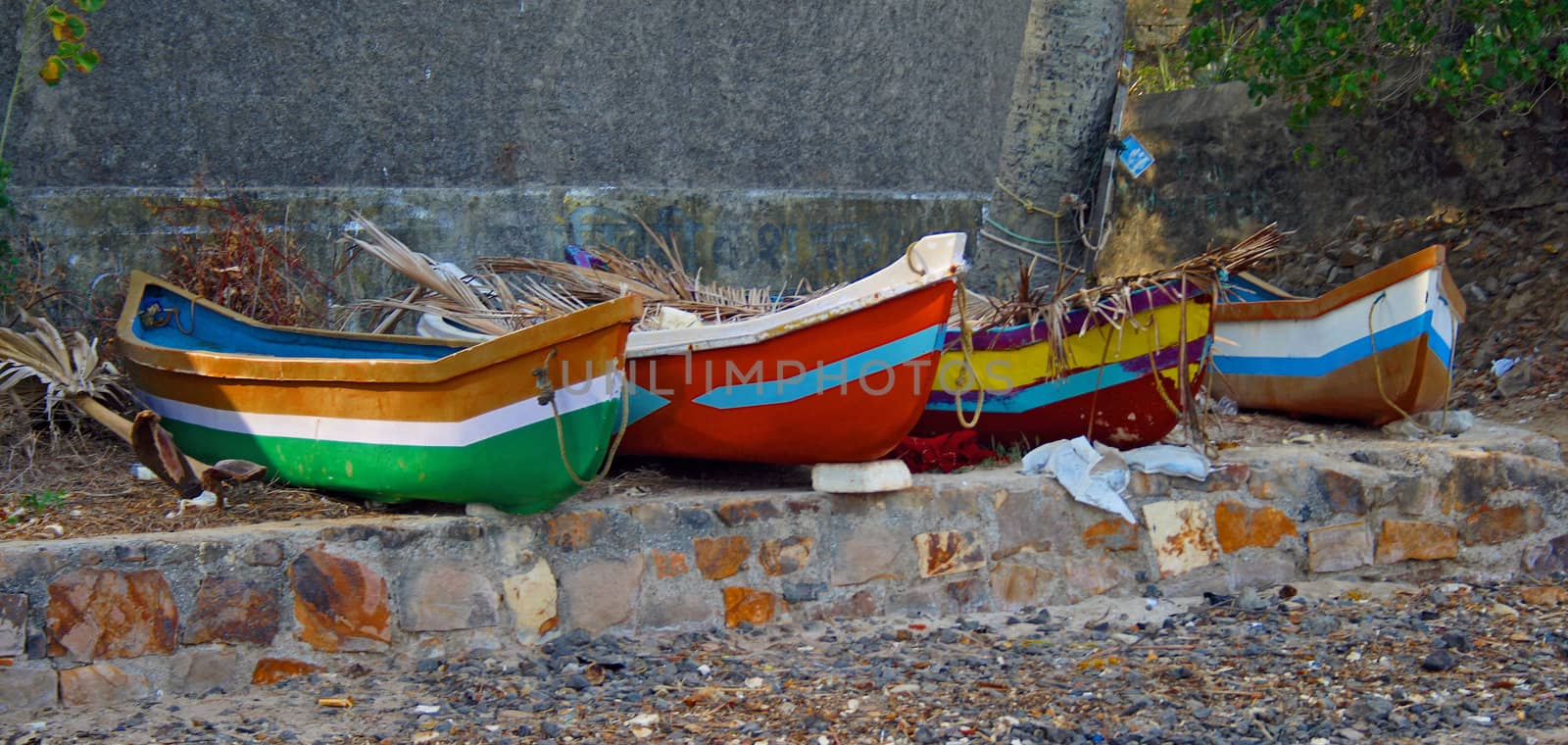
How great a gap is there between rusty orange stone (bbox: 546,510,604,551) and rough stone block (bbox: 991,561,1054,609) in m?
1.28

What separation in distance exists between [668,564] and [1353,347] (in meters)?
2.90

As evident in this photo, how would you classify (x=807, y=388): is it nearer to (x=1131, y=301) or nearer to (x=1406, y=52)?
(x=1131, y=301)

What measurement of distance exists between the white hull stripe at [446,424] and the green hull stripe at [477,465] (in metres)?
0.02

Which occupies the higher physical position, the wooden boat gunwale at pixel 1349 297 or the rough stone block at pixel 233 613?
the wooden boat gunwale at pixel 1349 297

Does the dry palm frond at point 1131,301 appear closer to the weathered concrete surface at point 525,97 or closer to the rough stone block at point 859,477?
the rough stone block at point 859,477

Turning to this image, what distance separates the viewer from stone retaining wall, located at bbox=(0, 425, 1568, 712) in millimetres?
3221

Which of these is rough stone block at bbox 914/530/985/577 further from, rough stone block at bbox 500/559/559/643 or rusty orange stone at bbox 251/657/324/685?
rusty orange stone at bbox 251/657/324/685

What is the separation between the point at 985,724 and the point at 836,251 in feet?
13.2

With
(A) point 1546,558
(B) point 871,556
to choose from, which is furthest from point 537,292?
(A) point 1546,558

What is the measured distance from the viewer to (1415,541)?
4.60 meters

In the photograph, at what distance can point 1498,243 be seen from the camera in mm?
7012

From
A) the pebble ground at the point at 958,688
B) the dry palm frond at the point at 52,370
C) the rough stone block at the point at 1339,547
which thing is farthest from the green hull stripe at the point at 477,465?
the rough stone block at the point at 1339,547

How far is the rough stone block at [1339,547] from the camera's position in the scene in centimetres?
449

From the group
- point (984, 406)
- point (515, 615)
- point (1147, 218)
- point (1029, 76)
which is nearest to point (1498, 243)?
point (1147, 218)
